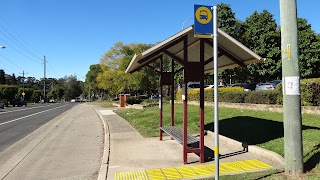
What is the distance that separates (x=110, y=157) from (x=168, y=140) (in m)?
2.82

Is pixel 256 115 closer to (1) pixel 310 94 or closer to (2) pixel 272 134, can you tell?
(1) pixel 310 94

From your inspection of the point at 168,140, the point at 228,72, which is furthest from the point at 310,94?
the point at 228,72

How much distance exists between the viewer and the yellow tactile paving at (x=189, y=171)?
603cm

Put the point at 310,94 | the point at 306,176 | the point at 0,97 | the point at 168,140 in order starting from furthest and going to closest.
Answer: the point at 0,97
the point at 310,94
the point at 168,140
the point at 306,176

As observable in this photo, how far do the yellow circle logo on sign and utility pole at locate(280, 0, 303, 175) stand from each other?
5.56 ft

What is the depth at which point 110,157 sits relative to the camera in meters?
8.03

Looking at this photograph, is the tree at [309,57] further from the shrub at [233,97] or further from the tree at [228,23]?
the shrub at [233,97]

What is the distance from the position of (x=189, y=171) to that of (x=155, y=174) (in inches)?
27.7

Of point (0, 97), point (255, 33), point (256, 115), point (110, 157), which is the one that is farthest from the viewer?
point (0, 97)

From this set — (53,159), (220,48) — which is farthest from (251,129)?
(53,159)

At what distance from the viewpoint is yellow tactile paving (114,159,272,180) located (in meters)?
6.03

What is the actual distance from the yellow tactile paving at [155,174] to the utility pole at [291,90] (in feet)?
7.59

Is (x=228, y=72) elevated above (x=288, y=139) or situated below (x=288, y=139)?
above

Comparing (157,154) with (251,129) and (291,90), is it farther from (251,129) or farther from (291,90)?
(291,90)
